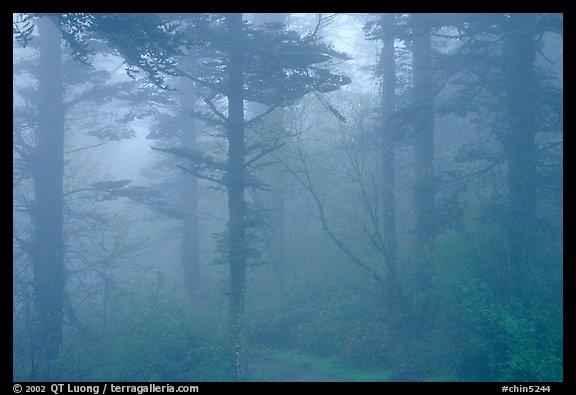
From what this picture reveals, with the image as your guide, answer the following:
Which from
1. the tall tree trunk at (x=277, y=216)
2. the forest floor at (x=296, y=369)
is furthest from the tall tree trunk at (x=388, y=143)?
the tall tree trunk at (x=277, y=216)

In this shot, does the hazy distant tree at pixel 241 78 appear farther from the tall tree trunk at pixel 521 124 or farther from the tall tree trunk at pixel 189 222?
the tall tree trunk at pixel 189 222

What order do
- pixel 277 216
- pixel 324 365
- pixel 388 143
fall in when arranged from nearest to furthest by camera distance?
pixel 324 365 → pixel 388 143 → pixel 277 216

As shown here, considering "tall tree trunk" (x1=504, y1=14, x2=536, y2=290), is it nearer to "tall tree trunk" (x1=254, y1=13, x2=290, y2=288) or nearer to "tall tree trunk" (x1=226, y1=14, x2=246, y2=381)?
"tall tree trunk" (x1=226, y1=14, x2=246, y2=381)

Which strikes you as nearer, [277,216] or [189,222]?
[277,216]

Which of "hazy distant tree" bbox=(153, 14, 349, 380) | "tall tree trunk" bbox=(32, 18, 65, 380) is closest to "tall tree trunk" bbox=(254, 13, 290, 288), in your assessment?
"hazy distant tree" bbox=(153, 14, 349, 380)

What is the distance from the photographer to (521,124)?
14.6 meters

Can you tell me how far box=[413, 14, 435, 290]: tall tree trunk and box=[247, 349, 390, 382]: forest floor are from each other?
3636 millimetres

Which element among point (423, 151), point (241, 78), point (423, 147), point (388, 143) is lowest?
point (423, 151)

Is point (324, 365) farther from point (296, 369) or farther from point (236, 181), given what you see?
point (236, 181)

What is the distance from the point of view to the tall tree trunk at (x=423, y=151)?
608 inches

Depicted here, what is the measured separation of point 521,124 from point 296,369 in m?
10.0

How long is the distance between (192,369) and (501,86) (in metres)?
12.5

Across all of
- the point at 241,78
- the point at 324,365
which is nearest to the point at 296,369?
the point at 324,365
